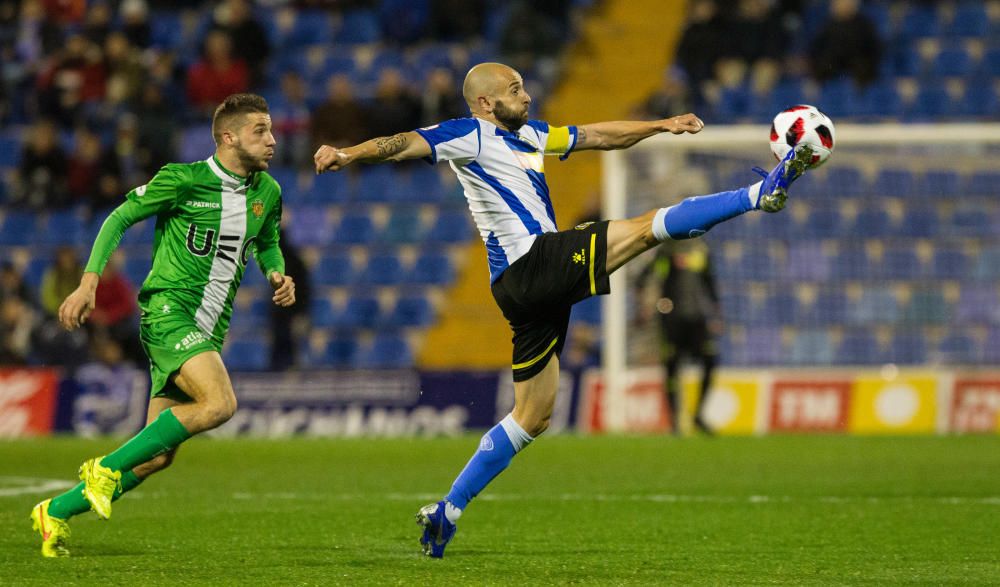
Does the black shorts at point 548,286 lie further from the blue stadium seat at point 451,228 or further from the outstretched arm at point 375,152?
the blue stadium seat at point 451,228

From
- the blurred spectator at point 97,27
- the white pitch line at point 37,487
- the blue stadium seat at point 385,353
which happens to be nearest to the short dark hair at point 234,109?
the white pitch line at point 37,487

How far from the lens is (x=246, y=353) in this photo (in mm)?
19750

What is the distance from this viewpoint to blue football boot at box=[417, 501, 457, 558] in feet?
23.1

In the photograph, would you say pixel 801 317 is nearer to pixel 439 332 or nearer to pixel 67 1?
pixel 439 332

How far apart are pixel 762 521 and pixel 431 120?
12060 mm

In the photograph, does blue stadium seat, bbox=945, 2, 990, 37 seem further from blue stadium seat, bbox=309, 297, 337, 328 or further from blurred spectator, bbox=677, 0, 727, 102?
blue stadium seat, bbox=309, 297, 337, 328

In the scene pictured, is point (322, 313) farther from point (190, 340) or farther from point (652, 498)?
point (190, 340)

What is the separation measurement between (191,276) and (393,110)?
12598 mm

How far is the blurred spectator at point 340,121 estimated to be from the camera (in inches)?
791

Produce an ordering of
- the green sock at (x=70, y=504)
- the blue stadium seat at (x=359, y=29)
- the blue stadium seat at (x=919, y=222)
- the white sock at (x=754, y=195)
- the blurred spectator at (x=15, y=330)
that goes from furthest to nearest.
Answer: the blue stadium seat at (x=359, y=29) < the blurred spectator at (x=15, y=330) < the blue stadium seat at (x=919, y=222) < the green sock at (x=70, y=504) < the white sock at (x=754, y=195)

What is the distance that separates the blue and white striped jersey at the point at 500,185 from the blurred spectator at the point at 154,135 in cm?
1361

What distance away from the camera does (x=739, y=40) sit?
20031mm

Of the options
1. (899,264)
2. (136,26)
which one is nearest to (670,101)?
(899,264)

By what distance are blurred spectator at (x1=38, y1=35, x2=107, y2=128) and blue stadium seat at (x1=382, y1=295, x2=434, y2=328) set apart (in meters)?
5.47
